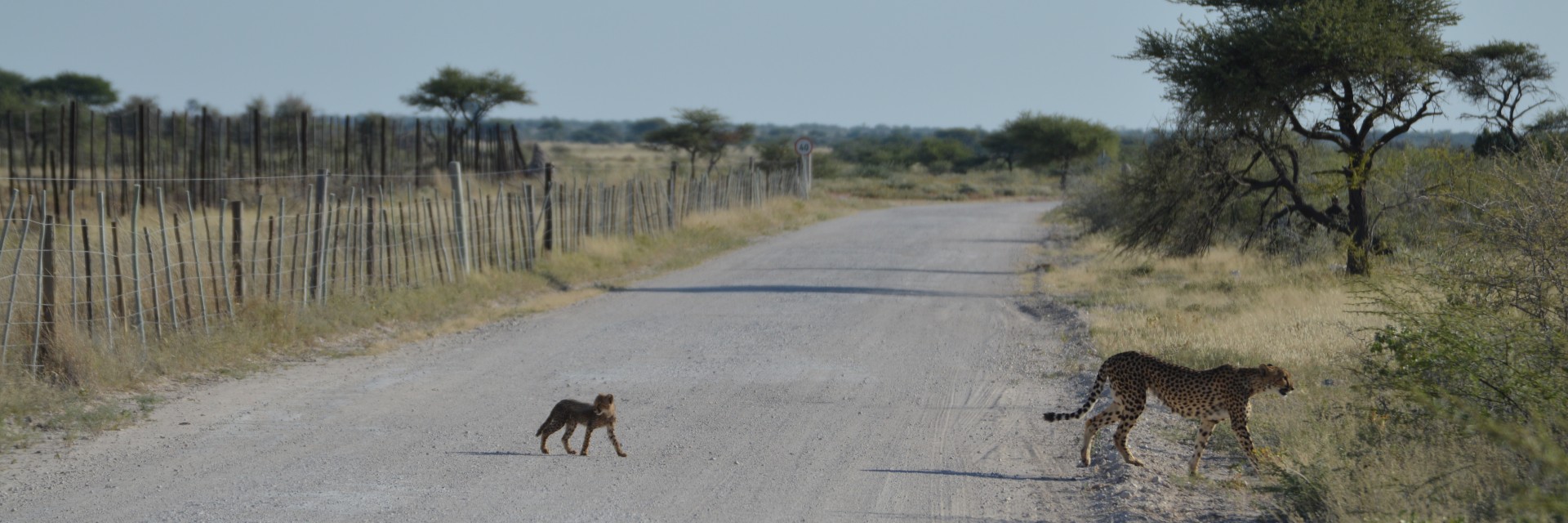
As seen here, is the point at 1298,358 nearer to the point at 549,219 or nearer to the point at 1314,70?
the point at 1314,70

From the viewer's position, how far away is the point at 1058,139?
216 feet

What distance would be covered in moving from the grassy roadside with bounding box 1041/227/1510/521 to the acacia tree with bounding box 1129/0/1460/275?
157 centimetres

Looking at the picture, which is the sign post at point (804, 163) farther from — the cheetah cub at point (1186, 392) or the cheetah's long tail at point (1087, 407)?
the cheetah cub at point (1186, 392)

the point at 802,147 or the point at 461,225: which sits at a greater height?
the point at 802,147

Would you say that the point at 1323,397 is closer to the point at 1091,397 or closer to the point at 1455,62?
the point at 1091,397

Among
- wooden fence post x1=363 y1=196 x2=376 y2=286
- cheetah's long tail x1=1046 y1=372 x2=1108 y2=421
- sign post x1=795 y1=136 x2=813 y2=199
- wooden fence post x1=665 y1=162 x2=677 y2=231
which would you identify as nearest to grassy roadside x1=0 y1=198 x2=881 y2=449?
wooden fence post x1=363 y1=196 x2=376 y2=286

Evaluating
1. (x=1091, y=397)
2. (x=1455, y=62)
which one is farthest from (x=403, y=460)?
(x=1455, y=62)

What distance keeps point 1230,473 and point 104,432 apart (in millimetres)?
6463

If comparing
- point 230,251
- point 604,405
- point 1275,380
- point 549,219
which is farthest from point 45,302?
point 549,219

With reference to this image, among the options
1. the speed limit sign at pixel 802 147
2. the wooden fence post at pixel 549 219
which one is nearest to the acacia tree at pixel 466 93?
the speed limit sign at pixel 802 147

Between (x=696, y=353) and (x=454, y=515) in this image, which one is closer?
(x=454, y=515)

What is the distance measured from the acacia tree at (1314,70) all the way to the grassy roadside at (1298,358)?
5.16ft

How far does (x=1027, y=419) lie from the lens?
27.1 feet

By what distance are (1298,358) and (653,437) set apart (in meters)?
5.21
